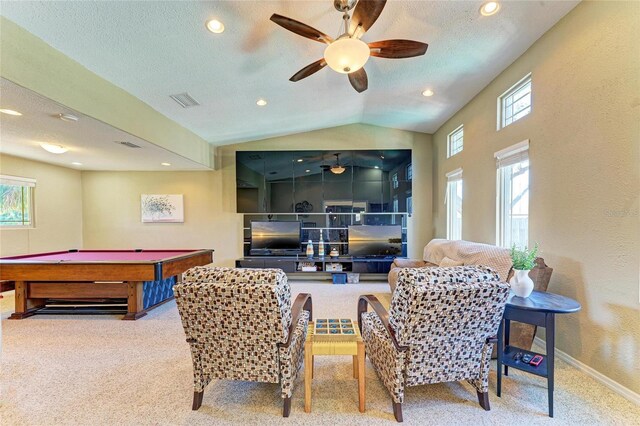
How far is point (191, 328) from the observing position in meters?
1.78

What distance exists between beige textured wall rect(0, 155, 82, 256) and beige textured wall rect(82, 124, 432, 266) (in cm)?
22

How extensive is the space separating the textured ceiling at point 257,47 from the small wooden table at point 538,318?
8.28ft

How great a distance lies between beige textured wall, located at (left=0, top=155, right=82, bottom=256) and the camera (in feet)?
15.4

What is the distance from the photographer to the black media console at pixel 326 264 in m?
5.48

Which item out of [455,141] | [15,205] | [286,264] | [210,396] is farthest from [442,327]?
[15,205]

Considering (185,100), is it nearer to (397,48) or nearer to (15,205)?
(397,48)

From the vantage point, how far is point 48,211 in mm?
5355

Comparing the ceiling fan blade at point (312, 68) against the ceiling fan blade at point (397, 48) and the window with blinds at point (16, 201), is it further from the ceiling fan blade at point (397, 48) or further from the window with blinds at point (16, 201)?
the window with blinds at point (16, 201)

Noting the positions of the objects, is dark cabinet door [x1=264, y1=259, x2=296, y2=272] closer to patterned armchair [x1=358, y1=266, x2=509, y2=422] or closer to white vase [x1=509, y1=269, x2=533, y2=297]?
patterned armchair [x1=358, y1=266, x2=509, y2=422]

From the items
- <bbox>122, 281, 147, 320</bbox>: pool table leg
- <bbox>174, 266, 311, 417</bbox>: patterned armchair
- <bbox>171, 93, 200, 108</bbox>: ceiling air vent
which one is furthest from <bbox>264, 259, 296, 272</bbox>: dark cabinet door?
<bbox>174, 266, 311, 417</bbox>: patterned armchair

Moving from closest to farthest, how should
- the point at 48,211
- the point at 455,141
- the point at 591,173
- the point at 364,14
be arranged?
A: the point at 364,14
the point at 591,173
the point at 455,141
the point at 48,211

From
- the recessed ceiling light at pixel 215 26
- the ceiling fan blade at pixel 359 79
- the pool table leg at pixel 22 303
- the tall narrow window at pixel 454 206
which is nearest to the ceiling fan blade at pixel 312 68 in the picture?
the ceiling fan blade at pixel 359 79

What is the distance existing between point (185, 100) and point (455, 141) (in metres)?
4.66

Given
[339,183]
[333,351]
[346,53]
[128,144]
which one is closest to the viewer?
[333,351]
